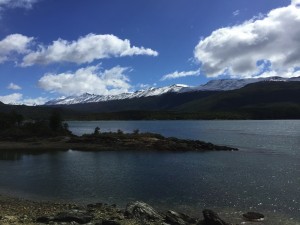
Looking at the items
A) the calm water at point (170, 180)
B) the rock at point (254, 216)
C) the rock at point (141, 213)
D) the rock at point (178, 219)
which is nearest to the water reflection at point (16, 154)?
the calm water at point (170, 180)

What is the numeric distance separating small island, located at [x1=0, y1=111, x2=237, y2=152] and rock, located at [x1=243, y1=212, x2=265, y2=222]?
70256 millimetres

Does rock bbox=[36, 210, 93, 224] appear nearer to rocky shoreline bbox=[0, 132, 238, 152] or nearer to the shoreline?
the shoreline

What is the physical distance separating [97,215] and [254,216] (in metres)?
15.3

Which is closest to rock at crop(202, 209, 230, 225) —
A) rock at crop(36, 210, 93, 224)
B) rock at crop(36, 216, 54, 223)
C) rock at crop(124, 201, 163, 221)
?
rock at crop(124, 201, 163, 221)

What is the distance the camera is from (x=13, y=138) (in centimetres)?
13125

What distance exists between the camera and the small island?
4449 inches

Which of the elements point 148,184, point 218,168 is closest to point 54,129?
point 218,168

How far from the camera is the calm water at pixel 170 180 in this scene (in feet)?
152

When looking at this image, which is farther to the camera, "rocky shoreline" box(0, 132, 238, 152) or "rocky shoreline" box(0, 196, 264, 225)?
"rocky shoreline" box(0, 132, 238, 152)

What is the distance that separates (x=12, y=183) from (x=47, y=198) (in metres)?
13.8

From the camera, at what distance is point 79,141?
12306 centimetres

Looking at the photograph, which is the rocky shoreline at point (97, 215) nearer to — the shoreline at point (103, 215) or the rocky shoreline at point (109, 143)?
the shoreline at point (103, 215)

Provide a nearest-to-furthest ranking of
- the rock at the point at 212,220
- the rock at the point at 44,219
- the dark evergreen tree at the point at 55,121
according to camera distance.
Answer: the rock at the point at 44,219, the rock at the point at 212,220, the dark evergreen tree at the point at 55,121

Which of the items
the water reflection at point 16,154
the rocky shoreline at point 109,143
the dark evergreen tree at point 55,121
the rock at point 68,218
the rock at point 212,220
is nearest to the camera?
the rock at point 68,218
